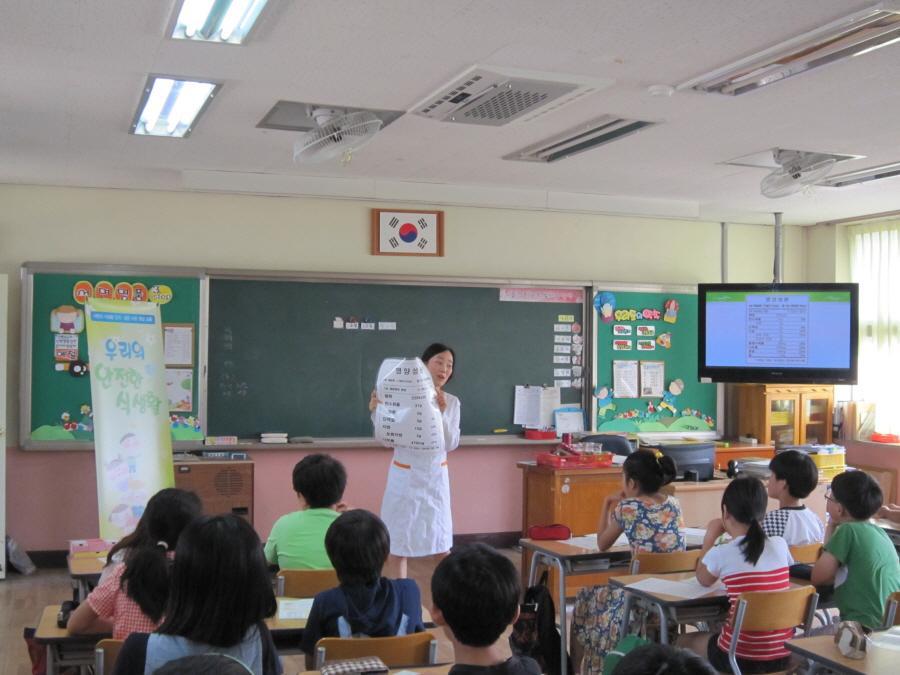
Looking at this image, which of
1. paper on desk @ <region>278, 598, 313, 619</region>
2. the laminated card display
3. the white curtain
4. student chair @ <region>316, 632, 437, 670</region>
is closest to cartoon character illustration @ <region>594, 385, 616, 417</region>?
the white curtain

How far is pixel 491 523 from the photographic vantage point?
7527 millimetres

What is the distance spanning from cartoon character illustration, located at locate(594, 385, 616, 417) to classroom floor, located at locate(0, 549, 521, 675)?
52.4 inches

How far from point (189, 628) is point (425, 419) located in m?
2.81

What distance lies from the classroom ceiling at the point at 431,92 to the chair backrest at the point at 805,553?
6.37ft

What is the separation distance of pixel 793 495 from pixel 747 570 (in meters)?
0.94

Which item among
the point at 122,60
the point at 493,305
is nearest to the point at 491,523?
the point at 493,305

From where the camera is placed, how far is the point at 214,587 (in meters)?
2.11

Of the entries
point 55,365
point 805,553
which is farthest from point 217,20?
point 55,365

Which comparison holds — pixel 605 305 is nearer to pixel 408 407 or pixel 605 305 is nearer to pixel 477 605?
pixel 408 407

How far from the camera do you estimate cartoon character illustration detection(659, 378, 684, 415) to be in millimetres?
7887

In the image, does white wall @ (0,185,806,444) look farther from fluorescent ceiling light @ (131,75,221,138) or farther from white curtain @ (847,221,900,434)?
fluorescent ceiling light @ (131,75,221,138)

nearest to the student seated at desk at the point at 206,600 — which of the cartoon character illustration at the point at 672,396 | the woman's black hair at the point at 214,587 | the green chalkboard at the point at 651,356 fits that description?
the woman's black hair at the point at 214,587

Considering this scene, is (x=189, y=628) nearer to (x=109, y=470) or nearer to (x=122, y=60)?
(x=122, y=60)

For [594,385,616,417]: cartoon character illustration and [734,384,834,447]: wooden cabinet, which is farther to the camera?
[734,384,834,447]: wooden cabinet
